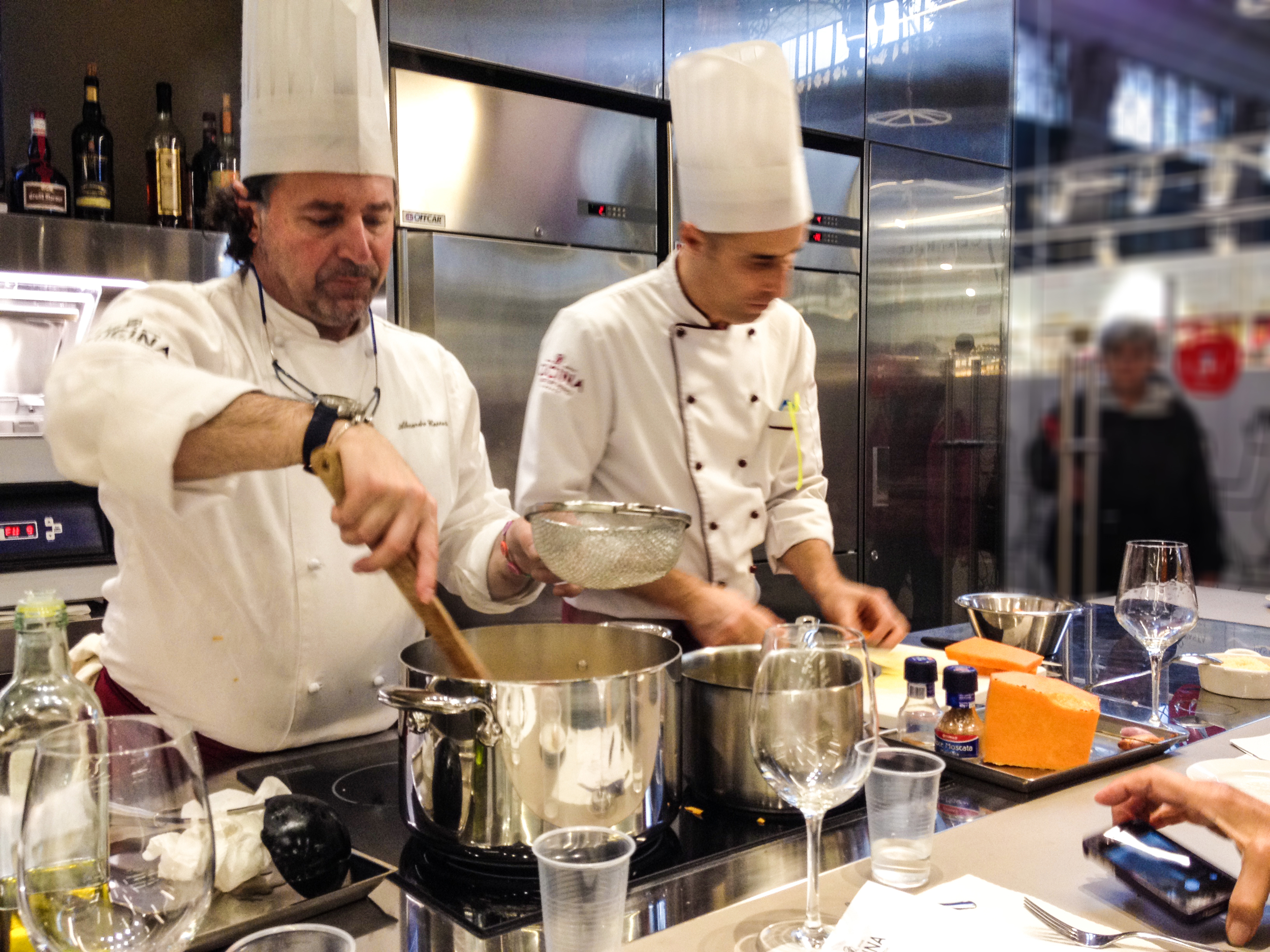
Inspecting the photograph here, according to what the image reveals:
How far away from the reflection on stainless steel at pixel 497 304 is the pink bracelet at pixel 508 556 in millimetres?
1324

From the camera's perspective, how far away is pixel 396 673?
1575 millimetres

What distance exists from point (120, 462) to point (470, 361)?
179cm

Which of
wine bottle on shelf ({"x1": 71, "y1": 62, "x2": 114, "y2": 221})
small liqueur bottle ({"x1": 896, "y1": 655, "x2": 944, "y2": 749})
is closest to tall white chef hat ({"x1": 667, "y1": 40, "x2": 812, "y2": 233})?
small liqueur bottle ({"x1": 896, "y1": 655, "x2": 944, "y2": 749})

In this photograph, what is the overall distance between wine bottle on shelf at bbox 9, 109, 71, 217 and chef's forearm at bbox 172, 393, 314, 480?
168cm

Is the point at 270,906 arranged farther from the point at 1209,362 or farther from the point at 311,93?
the point at 311,93

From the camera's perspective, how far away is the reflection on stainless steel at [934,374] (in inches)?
151

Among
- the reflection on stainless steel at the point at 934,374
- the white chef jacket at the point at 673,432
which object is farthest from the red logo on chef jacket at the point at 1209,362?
the reflection on stainless steel at the point at 934,374

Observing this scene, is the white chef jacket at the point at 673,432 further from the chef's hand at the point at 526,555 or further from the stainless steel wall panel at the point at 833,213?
the stainless steel wall panel at the point at 833,213

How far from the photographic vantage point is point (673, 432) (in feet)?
6.51

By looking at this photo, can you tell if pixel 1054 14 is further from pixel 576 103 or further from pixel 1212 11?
pixel 576 103

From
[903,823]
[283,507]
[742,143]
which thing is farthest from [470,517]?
[903,823]

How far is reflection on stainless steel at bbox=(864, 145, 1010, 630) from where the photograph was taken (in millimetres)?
3842

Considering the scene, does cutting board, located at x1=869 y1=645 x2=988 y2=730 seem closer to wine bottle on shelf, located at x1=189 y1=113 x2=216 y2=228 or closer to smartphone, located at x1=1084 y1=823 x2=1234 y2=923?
smartphone, located at x1=1084 y1=823 x2=1234 y2=923

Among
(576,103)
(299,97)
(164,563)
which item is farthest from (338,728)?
(576,103)
